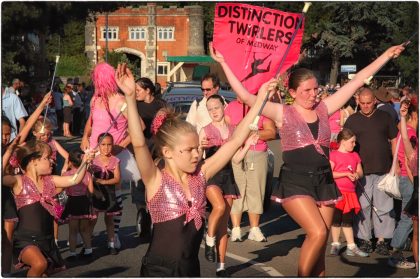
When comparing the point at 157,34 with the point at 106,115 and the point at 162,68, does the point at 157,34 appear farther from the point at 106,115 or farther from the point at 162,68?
the point at 106,115

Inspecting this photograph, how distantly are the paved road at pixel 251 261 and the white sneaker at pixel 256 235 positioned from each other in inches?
2.9

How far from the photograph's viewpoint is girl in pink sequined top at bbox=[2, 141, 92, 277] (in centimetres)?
709

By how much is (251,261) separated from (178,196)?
3.89m

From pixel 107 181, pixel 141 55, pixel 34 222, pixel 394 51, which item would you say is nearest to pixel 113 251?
pixel 107 181

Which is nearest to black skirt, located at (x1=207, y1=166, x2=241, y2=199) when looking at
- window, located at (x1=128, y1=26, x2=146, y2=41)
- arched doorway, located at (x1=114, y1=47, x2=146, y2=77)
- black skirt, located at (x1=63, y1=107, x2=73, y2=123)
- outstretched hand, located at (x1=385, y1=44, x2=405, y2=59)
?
outstretched hand, located at (x1=385, y1=44, x2=405, y2=59)

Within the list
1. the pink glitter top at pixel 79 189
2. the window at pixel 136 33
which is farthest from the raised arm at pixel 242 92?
the window at pixel 136 33

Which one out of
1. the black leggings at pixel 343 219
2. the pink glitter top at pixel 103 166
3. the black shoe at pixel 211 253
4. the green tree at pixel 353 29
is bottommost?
the black shoe at pixel 211 253

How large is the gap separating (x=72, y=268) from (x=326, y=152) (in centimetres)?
283

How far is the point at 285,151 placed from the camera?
723cm

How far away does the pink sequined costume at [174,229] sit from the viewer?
17.2ft

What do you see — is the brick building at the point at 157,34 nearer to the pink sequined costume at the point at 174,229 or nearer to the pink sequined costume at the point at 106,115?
the pink sequined costume at the point at 106,115

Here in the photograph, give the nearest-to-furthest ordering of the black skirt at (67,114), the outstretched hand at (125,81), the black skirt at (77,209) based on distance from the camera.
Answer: the outstretched hand at (125,81) → the black skirt at (77,209) → the black skirt at (67,114)

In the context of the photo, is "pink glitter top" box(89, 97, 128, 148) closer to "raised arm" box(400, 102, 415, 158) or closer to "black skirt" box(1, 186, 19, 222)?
"black skirt" box(1, 186, 19, 222)

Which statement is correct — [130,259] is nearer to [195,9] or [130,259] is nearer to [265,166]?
[265,166]
